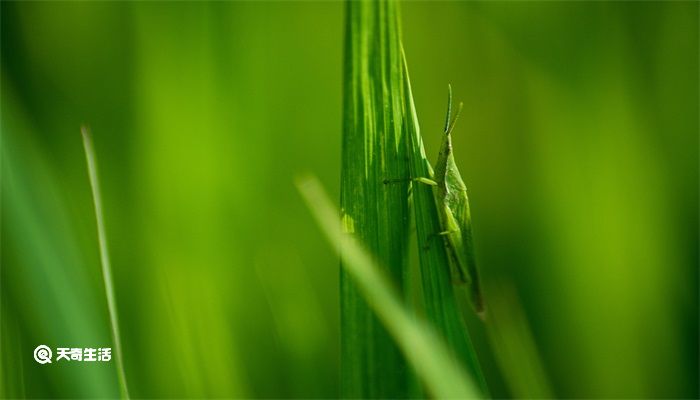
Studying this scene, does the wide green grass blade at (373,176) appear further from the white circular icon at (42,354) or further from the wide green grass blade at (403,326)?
the white circular icon at (42,354)

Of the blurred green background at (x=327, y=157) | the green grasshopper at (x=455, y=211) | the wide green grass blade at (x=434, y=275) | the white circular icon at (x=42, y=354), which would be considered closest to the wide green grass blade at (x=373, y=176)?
the wide green grass blade at (x=434, y=275)

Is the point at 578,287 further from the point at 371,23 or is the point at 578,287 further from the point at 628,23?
the point at 371,23

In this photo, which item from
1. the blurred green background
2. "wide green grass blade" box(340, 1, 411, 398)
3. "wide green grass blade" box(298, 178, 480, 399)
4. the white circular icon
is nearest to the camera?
"wide green grass blade" box(298, 178, 480, 399)

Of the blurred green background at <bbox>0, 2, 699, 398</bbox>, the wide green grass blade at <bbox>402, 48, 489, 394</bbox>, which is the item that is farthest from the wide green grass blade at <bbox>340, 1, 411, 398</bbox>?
the blurred green background at <bbox>0, 2, 699, 398</bbox>

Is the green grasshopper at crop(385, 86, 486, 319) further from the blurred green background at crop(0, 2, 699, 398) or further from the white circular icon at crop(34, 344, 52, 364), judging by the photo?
the white circular icon at crop(34, 344, 52, 364)

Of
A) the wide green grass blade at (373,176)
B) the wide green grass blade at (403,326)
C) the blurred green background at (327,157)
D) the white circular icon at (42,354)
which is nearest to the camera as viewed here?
the wide green grass blade at (403,326)
